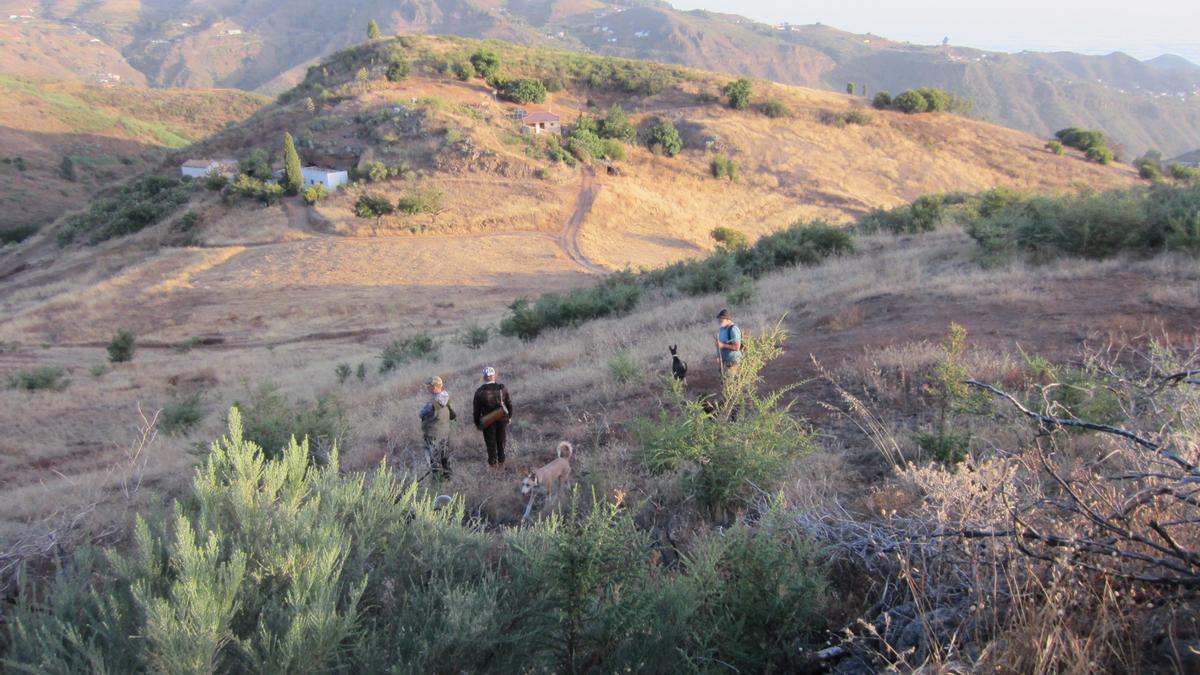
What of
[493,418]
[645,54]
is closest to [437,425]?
[493,418]

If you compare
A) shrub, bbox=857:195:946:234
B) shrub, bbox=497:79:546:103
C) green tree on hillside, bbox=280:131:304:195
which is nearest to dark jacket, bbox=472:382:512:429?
shrub, bbox=857:195:946:234

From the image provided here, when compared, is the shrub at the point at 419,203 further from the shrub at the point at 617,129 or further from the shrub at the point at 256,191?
the shrub at the point at 617,129

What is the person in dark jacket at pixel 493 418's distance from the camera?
7492 mm

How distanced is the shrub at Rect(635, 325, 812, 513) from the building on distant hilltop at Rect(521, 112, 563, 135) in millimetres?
40460

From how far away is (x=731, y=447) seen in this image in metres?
5.11

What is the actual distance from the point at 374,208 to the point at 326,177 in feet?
16.4

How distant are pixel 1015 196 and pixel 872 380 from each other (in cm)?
1965

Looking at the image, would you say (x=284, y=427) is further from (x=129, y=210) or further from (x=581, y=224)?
(x=129, y=210)

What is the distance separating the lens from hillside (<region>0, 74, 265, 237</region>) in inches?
2218

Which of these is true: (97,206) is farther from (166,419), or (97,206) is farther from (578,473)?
(578,473)

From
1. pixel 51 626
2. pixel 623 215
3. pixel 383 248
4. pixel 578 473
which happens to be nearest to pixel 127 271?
pixel 383 248

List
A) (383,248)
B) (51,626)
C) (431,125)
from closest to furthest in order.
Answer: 1. (51,626)
2. (383,248)
3. (431,125)

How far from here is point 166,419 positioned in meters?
14.0

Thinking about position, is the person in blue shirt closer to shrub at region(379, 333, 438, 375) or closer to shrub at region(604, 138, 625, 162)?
shrub at region(379, 333, 438, 375)
